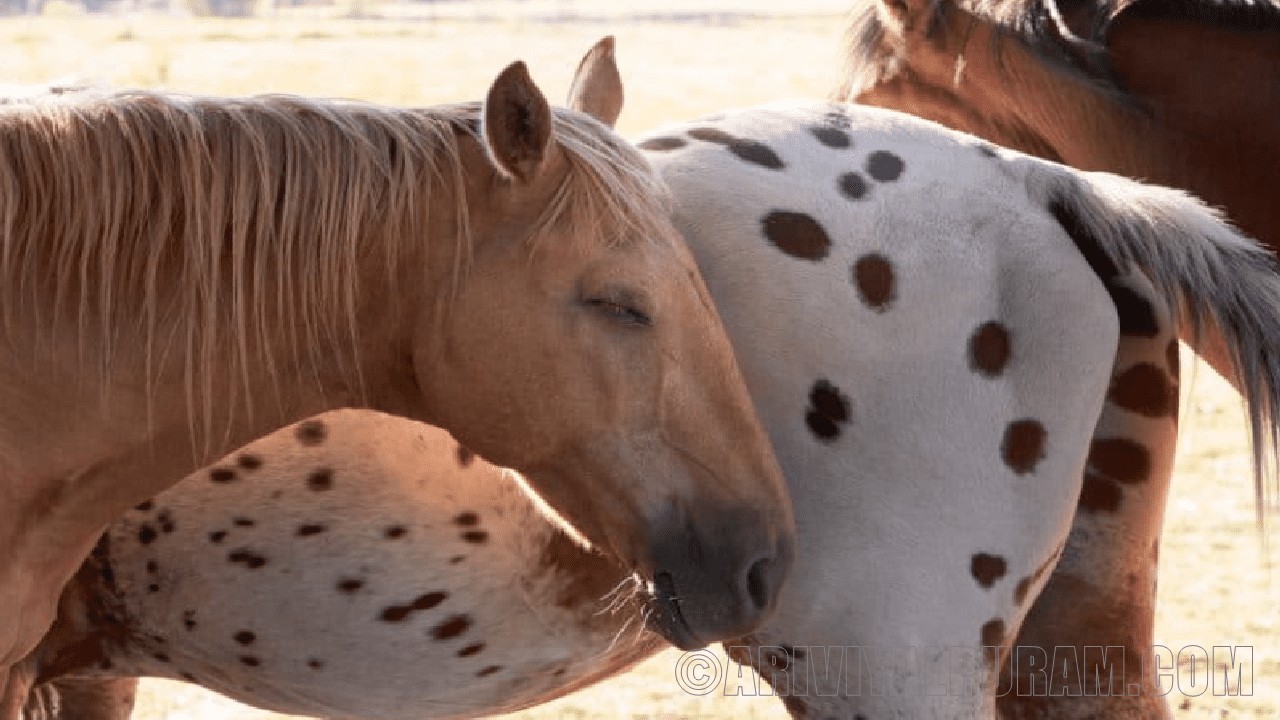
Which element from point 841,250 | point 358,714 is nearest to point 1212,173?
point 841,250

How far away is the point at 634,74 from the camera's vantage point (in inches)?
965

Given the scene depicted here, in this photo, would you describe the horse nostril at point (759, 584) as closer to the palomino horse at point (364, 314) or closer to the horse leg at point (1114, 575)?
the palomino horse at point (364, 314)

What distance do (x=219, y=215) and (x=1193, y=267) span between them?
1678mm

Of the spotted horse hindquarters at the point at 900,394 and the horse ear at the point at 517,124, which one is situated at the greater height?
the horse ear at the point at 517,124

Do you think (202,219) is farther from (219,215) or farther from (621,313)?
(621,313)

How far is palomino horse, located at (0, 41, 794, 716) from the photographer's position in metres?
2.46

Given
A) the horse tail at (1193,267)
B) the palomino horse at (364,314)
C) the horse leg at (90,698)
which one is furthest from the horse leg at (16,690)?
the horse tail at (1193,267)

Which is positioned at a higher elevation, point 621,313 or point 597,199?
point 597,199

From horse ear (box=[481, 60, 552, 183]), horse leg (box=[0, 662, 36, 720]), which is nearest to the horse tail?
horse ear (box=[481, 60, 552, 183])

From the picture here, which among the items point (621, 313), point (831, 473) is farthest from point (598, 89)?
point (831, 473)

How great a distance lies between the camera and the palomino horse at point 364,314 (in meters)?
2.46

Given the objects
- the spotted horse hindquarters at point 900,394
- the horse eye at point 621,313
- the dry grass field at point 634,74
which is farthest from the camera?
the dry grass field at point 634,74

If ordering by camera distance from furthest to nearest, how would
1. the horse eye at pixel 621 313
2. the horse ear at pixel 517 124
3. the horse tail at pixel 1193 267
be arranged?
the horse tail at pixel 1193 267
the horse eye at pixel 621 313
the horse ear at pixel 517 124

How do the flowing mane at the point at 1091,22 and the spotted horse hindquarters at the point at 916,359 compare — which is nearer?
the spotted horse hindquarters at the point at 916,359
